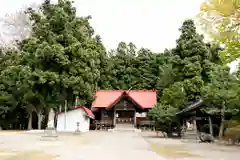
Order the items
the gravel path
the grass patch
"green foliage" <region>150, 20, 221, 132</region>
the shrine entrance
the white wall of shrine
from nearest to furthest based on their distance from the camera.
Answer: the gravel path
the grass patch
the white wall of shrine
"green foliage" <region>150, 20, 221, 132</region>
the shrine entrance

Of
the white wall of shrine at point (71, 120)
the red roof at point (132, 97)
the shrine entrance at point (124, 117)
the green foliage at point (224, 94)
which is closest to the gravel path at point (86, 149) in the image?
the green foliage at point (224, 94)

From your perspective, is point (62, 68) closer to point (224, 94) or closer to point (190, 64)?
point (190, 64)

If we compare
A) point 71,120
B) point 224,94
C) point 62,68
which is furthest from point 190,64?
point 224,94

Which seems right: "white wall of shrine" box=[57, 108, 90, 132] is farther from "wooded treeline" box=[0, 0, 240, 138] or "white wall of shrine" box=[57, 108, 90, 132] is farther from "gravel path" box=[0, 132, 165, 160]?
"gravel path" box=[0, 132, 165, 160]

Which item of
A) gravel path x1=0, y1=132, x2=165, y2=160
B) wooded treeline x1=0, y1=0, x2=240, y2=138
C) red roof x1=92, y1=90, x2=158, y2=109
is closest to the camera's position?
gravel path x1=0, y1=132, x2=165, y2=160

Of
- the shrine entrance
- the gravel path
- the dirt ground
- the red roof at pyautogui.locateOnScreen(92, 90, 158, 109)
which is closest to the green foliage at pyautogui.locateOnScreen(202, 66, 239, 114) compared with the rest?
the dirt ground

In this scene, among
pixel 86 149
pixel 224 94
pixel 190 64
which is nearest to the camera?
pixel 86 149

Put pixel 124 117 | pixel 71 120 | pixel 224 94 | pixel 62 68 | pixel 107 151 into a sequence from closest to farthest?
pixel 107 151
pixel 224 94
pixel 62 68
pixel 71 120
pixel 124 117

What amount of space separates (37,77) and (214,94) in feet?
54.4

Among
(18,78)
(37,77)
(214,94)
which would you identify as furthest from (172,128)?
→ (18,78)

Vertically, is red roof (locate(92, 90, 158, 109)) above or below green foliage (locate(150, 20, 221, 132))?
below

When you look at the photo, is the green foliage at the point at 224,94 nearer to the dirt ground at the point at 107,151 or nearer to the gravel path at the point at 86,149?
the dirt ground at the point at 107,151

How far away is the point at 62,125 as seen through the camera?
93.6 ft

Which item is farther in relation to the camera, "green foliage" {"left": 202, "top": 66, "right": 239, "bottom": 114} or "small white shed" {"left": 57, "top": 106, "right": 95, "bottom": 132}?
"small white shed" {"left": 57, "top": 106, "right": 95, "bottom": 132}
